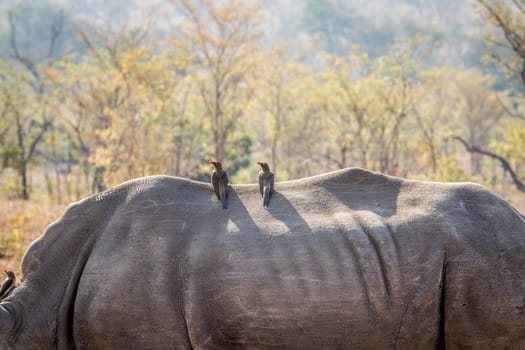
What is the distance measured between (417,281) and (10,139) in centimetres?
2409

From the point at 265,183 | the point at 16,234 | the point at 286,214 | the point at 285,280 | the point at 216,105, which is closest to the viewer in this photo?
the point at 285,280

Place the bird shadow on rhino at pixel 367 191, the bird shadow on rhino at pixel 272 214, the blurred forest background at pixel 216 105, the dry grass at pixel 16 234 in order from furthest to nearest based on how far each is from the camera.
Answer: the blurred forest background at pixel 216 105
the dry grass at pixel 16 234
the bird shadow on rhino at pixel 367 191
the bird shadow on rhino at pixel 272 214

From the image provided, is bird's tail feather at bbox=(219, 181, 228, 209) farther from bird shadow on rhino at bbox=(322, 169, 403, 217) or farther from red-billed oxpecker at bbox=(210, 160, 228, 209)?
bird shadow on rhino at bbox=(322, 169, 403, 217)

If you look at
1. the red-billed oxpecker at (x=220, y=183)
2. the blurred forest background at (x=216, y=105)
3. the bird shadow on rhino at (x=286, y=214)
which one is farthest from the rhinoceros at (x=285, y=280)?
the blurred forest background at (x=216, y=105)

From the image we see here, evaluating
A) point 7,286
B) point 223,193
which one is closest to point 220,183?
point 223,193

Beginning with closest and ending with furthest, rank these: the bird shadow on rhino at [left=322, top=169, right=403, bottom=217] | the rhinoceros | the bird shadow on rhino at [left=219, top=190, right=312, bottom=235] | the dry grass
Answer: the rhinoceros → the bird shadow on rhino at [left=219, top=190, right=312, bottom=235] → the bird shadow on rhino at [left=322, top=169, right=403, bottom=217] → the dry grass

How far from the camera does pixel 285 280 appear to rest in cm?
382

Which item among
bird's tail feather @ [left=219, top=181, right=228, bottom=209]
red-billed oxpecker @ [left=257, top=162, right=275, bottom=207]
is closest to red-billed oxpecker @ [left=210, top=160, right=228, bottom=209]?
bird's tail feather @ [left=219, top=181, right=228, bottom=209]

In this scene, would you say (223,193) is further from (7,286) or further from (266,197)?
(7,286)

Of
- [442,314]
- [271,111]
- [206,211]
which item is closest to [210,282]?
[206,211]

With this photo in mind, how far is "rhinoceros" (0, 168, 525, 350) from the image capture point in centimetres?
381

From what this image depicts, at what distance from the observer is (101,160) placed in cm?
1822

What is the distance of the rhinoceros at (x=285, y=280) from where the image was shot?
3809 millimetres

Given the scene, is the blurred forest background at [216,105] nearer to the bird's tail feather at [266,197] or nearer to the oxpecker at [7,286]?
the bird's tail feather at [266,197]
